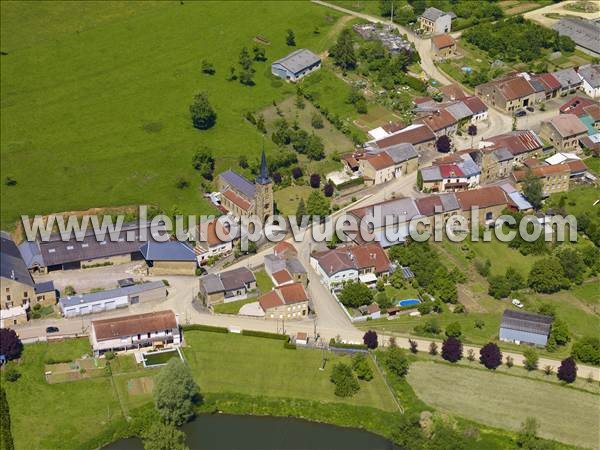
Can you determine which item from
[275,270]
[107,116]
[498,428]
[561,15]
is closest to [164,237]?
[275,270]

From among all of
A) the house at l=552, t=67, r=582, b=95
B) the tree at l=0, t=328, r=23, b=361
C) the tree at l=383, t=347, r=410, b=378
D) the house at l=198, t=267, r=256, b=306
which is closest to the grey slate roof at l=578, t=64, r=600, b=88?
the house at l=552, t=67, r=582, b=95

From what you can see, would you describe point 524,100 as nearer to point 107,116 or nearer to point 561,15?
point 561,15

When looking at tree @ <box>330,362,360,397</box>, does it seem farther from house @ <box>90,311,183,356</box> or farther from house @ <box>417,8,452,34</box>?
house @ <box>417,8,452,34</box>

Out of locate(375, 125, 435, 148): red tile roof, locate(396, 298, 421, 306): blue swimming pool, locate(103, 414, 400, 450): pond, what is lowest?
locate(103, 414, 400, 450): pond

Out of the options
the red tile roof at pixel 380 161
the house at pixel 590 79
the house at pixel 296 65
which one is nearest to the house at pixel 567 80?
the house at pixel 590 79

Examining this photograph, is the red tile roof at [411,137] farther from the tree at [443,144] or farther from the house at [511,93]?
the house at [511,93]

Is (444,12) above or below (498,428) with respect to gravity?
above
